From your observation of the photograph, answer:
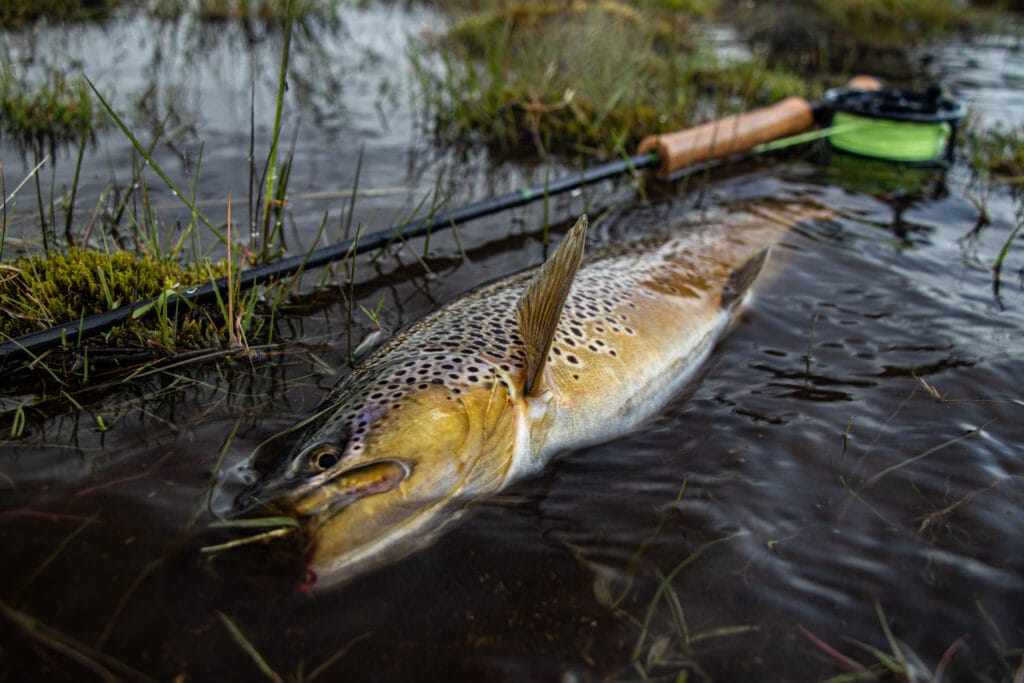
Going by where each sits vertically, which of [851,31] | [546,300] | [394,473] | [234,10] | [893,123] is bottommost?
[394,473]

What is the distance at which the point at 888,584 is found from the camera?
7.61 feet

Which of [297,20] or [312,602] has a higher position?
[297,20]

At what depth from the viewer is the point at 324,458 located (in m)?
2.30

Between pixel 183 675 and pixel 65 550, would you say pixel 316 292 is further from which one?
pixel 183 675

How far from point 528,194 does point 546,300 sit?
2052mm

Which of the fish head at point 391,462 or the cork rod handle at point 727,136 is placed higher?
the cork rod handle at point 727,136

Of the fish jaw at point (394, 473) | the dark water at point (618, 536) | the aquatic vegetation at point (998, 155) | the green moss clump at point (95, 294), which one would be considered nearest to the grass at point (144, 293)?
the green moss clump at point (95, 294)

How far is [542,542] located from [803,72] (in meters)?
9.77

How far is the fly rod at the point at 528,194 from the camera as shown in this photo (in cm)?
293

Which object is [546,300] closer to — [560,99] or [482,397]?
[482,397]

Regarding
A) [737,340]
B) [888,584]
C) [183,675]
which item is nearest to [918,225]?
[737,340]

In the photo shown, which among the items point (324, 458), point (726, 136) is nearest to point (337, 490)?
point (324, 458)

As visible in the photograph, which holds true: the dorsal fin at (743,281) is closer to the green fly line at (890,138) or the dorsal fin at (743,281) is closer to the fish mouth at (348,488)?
the fish mouth at (348,488)

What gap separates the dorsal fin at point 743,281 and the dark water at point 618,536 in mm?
150
